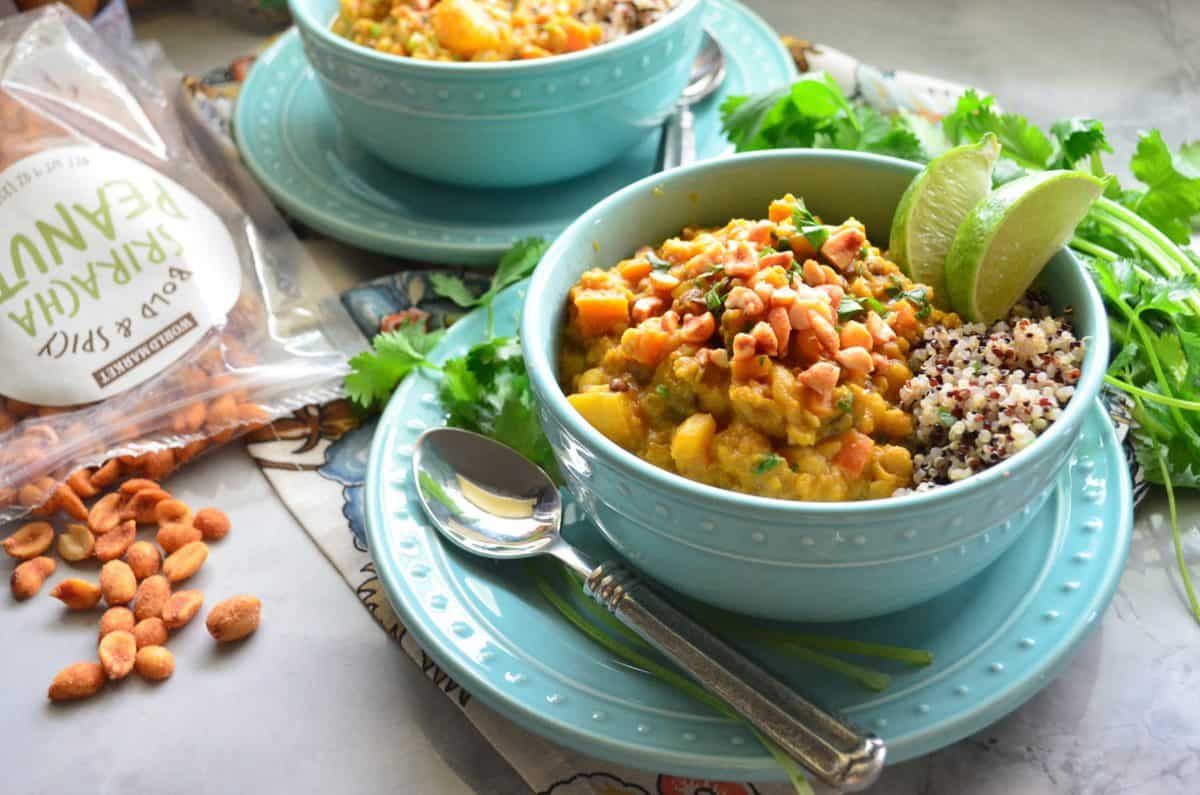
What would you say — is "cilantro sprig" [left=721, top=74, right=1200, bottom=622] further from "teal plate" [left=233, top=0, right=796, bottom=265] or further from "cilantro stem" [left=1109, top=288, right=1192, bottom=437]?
"teal plate" [left=233, top=0, right=796, bottom=265]

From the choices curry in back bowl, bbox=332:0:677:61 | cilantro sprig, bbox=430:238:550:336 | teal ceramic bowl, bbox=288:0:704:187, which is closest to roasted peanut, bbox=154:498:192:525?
cilantro sprig, bbox=430:238:550:336

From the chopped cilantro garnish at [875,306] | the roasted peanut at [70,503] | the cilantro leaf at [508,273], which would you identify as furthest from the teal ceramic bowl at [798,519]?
the roasted peanut at [70,503]

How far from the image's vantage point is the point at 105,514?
178 cm

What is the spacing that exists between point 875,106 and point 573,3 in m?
0.64

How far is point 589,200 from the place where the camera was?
222cm

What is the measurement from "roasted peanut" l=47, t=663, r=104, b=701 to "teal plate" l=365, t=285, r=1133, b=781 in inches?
16.3

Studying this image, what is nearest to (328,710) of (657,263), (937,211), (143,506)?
(143,506)

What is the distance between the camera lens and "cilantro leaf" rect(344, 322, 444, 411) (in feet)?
5.89

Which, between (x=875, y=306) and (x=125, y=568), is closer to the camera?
(x=875, y=306)

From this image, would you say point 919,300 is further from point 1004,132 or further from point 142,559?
point 142,559

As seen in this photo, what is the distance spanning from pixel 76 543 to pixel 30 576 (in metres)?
0.08

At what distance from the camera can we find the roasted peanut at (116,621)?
5.27 ft

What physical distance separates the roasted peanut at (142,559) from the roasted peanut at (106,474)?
18 centimetres

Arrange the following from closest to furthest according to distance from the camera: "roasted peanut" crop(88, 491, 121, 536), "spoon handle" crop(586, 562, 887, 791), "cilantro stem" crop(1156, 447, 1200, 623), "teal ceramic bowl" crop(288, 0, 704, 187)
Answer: "spoon handle" crop(586, 562, 887, 791) → "cilantro stem" crop(1156, 447, 1200, 623) → "roasted peanut" crop(88, 491, 121, 536) → "teal ceramic bowl" crop(288, 0, 704, 187)
